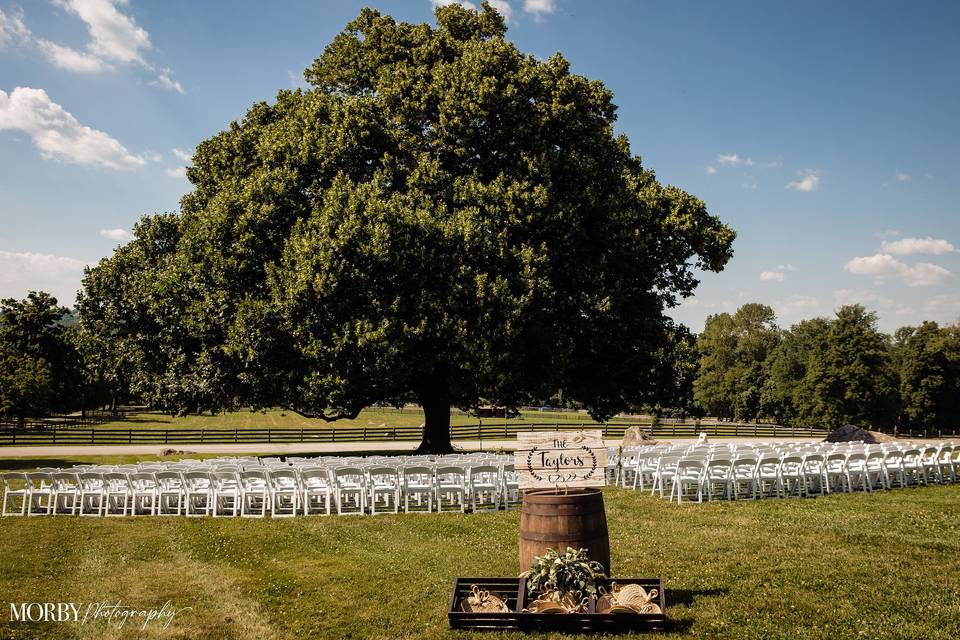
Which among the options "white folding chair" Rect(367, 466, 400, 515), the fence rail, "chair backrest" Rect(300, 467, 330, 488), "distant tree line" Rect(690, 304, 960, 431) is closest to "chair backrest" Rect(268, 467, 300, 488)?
"chair backrest" Rect(300, 467, 330, 488)

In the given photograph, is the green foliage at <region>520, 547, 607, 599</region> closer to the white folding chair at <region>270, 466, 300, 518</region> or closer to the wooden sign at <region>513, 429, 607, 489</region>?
the wooden sign at <region>513, 429, 607, 489</region>

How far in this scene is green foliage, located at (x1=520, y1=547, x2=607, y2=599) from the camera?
714cm

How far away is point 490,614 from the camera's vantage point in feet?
23.0

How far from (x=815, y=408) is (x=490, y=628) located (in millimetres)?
63866

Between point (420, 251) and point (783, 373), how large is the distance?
211 feet

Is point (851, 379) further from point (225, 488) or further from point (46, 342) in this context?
point (46, 342)

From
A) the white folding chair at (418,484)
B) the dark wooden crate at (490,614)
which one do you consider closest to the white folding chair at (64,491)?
the white folding chair at (418,484)

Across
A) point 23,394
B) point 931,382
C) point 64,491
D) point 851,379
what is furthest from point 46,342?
point 931,382

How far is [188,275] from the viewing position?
2269cm

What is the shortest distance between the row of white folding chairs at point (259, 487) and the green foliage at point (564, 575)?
7.07 m

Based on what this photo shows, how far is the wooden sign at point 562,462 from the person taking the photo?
8.04 meters

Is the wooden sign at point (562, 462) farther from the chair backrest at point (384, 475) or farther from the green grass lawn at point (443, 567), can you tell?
the chair backrest at point (384, 475)

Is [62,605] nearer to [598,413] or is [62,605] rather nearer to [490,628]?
[490,628]

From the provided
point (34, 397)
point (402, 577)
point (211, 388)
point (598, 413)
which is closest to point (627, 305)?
point (598, 413)
